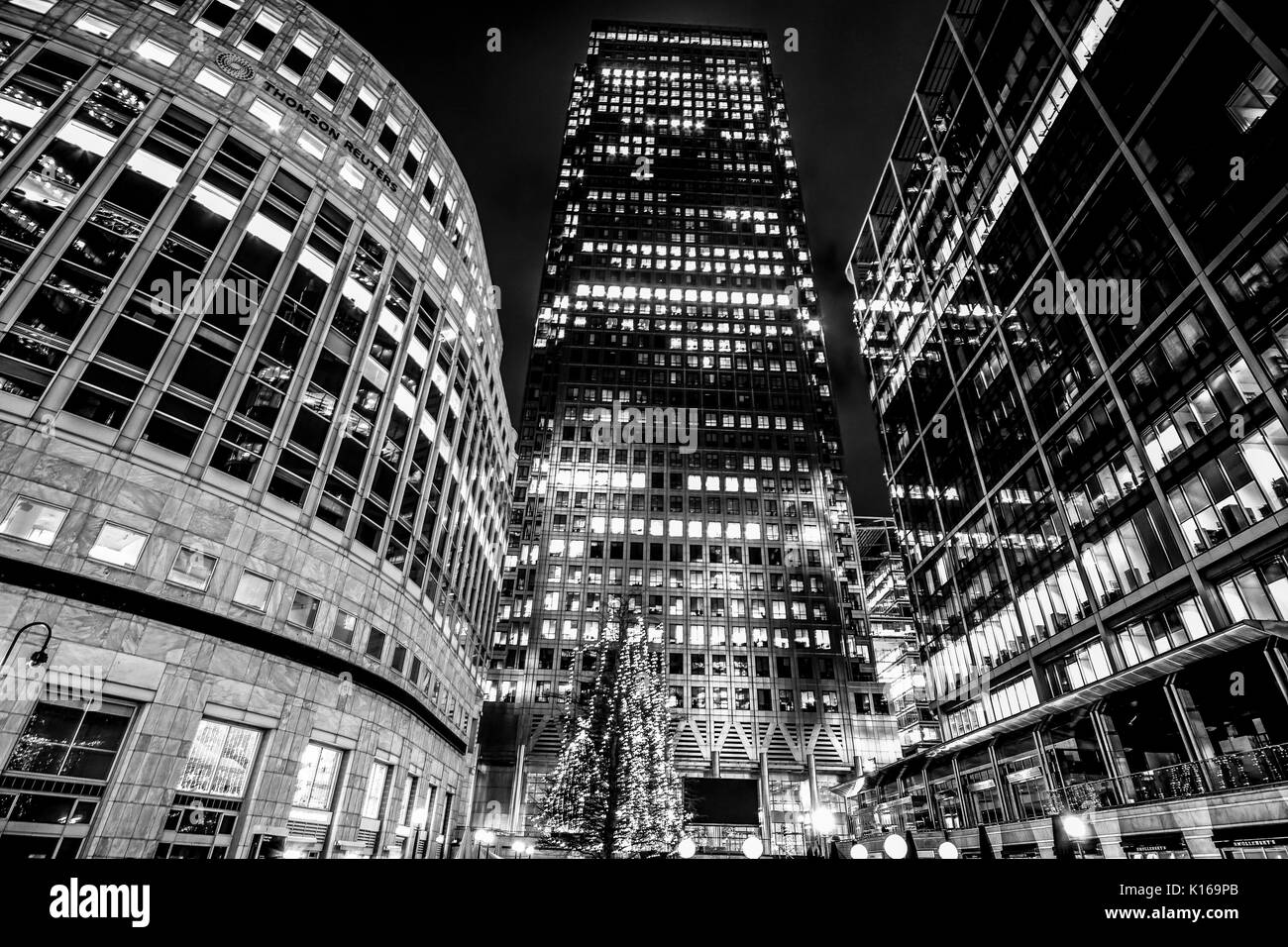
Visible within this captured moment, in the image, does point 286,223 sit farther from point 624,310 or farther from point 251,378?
point 624,310

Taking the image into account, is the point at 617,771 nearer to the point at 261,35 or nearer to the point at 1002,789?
the point at 1002,789

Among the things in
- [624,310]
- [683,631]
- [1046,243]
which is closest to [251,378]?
[1046,243]

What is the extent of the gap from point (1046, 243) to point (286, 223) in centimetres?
4351

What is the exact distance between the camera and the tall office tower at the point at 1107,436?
24.3m

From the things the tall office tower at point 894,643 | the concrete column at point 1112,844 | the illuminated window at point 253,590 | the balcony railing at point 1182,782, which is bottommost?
the concrete column at point 1112,844

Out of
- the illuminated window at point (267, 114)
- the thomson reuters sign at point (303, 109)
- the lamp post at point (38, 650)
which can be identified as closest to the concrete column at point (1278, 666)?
the lamp post at point (38, 650)

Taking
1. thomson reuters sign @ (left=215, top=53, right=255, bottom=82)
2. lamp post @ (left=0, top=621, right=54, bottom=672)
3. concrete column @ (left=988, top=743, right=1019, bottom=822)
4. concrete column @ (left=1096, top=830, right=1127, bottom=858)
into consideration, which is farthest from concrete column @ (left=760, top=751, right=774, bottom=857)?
thomson reuters sign @ (left=215, top=53, right=255, bottom=82)

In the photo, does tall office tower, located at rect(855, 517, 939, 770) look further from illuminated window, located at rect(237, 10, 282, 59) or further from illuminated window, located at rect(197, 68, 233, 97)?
illuminated window, located at rect(237, 10, 282, 59)

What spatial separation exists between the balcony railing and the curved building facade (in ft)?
106

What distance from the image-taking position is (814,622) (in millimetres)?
71062

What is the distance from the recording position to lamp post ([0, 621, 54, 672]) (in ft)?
50.9

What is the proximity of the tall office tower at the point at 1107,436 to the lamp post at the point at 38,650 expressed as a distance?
30108 millimetres

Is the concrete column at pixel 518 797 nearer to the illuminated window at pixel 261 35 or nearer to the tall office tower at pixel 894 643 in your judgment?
the tall office tower at pixel 894 643
